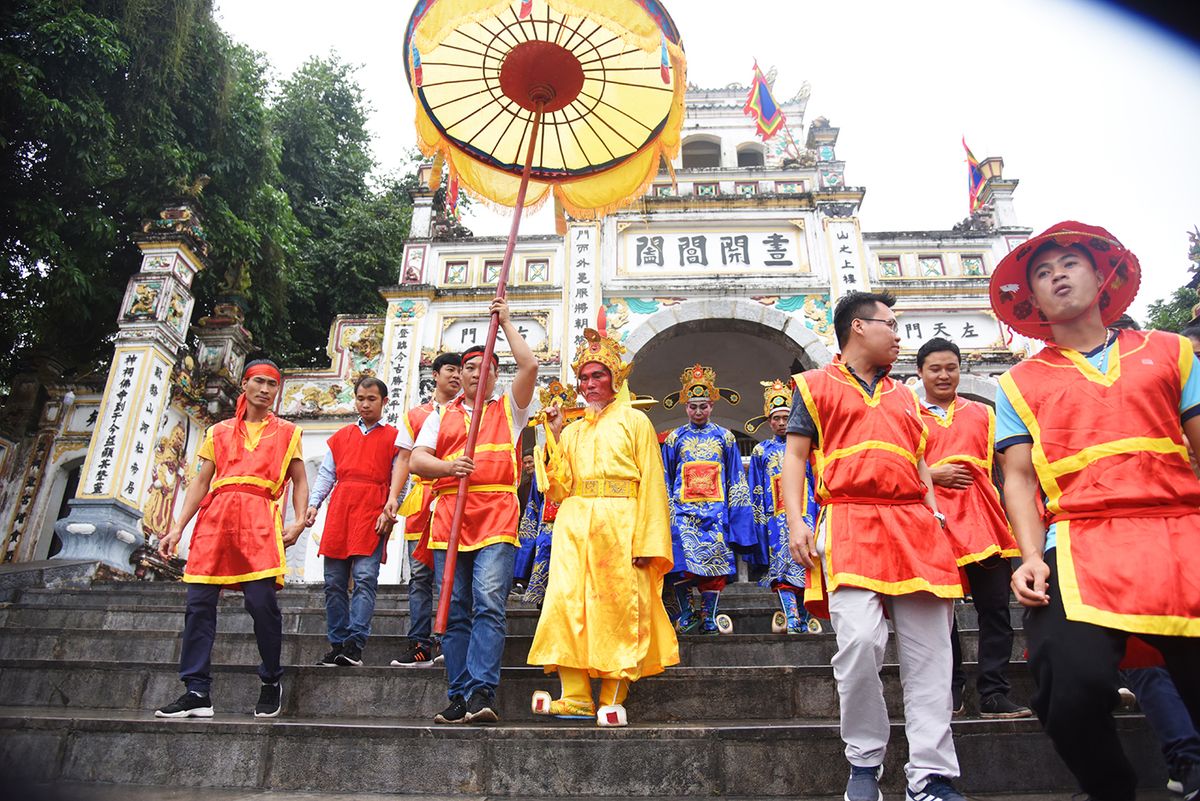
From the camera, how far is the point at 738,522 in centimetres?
578

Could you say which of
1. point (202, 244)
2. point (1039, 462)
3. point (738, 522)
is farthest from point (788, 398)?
point (202, 244)

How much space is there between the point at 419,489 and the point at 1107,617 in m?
4.07

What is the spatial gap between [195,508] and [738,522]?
3.57m

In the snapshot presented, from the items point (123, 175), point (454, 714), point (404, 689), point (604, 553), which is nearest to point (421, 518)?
point (404, 689)

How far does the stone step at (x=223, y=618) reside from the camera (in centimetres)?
563

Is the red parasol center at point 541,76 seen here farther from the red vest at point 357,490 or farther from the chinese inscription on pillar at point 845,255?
the chinese inscription on pillar at point 845,255

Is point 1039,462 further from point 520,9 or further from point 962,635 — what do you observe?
point 520,9

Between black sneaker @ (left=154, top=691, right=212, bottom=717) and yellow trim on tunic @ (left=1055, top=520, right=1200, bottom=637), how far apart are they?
11.9ft

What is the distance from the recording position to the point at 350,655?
4574mm

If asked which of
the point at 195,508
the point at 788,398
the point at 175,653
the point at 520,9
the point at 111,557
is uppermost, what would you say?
the point at 520,9

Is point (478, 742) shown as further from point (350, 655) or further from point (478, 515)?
point (350, 655)

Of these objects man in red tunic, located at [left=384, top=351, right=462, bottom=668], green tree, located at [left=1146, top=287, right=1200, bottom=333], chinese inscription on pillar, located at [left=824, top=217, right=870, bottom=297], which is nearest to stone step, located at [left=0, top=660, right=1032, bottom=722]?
man in red tunic, located at [left=384, top=351, right=462, bottom=668]

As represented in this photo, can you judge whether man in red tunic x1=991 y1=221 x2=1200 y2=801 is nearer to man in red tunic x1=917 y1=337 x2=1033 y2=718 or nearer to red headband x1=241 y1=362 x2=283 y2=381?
man in red tunic x1=917 y1=337 x2=1033 y2=718

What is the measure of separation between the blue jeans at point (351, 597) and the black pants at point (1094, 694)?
372cm
